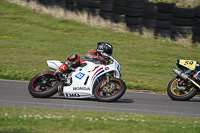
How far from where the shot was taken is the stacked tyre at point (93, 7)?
21.0 meters

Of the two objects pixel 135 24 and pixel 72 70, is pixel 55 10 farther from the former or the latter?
pixel 72 70

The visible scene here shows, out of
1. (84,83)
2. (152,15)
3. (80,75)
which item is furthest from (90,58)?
(152,15)

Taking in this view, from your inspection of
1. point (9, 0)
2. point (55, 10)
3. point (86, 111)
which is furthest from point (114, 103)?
point (9, 0)

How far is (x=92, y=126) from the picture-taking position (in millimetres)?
5957

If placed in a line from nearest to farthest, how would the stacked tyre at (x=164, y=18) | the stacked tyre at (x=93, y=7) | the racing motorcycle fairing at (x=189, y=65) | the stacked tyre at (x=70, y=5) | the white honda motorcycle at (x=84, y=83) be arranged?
the white honda motorcycle at (x=84, y=83)
the racing motorcycle fairing at (x=189, y=65)
the stacked tyre at (x=164, y=18)
the stacked tyre at (x=93, y=7)
the stacked tyre at (x=70, y=5)

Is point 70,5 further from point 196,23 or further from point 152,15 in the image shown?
point 196,23

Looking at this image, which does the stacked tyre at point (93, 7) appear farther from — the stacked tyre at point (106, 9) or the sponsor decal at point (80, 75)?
the sponsor decal at point (80, 75)

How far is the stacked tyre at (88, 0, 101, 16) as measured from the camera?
21047mm

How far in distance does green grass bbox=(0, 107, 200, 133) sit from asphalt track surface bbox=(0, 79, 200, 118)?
0.56 m

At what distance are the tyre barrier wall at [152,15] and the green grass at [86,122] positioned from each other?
33.4 feet

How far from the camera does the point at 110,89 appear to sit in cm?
812

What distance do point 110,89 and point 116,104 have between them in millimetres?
476

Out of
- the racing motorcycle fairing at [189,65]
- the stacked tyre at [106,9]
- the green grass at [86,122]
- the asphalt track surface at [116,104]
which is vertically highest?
the stacked tyre at [106,9]

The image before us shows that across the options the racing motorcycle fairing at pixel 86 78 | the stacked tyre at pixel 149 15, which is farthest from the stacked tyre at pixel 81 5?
the racing motorcycle fairing at pixel 86 78
